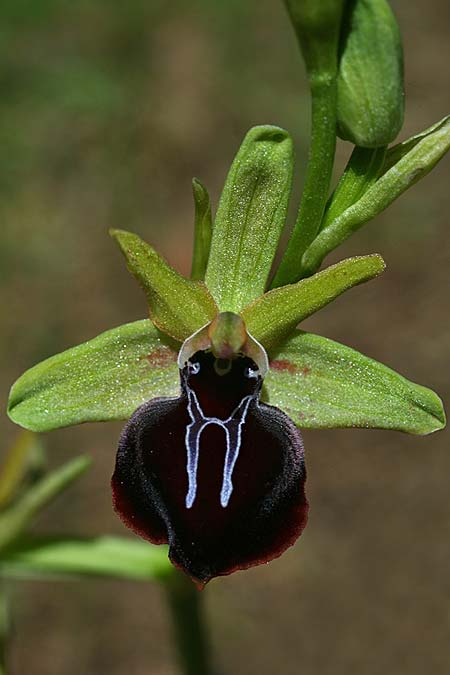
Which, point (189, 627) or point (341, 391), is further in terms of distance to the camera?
point (189, 627)

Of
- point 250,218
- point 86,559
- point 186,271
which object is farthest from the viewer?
point 186,271

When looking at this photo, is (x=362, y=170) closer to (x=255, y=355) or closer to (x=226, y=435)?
(x=255, y=355)

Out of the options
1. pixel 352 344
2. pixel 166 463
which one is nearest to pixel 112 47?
pixel 352 344

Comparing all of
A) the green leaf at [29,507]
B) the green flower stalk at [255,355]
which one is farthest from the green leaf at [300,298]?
the green leaf at [29,507]

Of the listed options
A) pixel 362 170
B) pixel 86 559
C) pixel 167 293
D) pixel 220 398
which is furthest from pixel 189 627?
pixel 362 170

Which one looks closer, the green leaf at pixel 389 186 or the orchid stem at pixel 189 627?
the green leaf at pixel 389 186

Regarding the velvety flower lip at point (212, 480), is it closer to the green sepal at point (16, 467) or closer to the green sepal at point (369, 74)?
→ the green sepal at point (369, 74)
